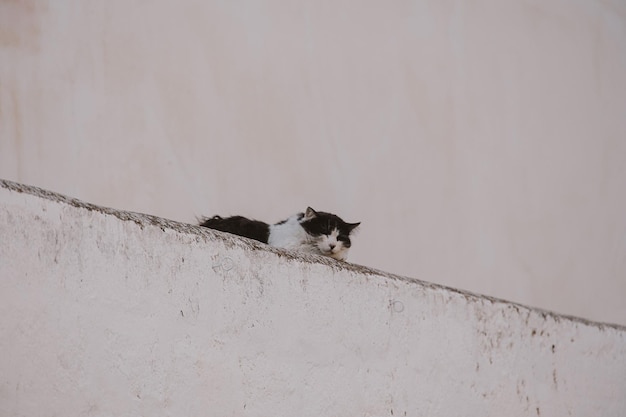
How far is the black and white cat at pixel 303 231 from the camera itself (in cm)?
364

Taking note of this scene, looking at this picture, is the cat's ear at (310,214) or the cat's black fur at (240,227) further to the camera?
the cat's ear at (310,214)

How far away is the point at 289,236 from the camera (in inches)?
145

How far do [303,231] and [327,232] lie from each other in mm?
104

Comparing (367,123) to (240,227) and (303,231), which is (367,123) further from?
(240,227)

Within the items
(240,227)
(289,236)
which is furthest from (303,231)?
(240,227)

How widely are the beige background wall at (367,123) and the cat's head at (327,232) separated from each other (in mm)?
720

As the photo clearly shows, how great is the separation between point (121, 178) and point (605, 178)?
287cm

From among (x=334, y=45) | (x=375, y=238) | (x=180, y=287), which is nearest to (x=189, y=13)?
(x=334, y=45)

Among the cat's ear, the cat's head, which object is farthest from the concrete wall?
the cat's ear

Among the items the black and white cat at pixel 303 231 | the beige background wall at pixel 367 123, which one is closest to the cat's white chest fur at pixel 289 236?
the black and white cat at pixel 303 231

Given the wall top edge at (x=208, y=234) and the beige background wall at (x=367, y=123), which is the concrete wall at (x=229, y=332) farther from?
the beige background wall at (x=367, y=123)

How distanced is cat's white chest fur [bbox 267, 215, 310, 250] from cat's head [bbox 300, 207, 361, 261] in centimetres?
3

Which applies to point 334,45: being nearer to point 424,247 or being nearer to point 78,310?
point 424,247

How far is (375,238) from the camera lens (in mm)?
4656
